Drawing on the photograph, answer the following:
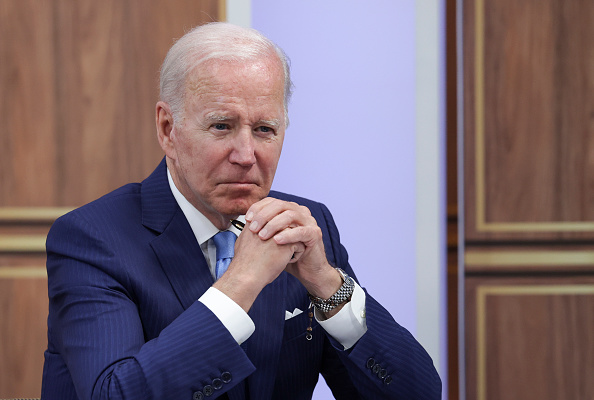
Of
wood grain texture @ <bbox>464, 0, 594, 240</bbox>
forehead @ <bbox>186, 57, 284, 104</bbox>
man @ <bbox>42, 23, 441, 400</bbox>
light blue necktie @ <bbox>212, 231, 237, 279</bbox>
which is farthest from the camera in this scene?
wood grain texture @ <bbox>464, 0, 594, 240</bbox>

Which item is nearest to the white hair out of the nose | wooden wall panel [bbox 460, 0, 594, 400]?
the nose

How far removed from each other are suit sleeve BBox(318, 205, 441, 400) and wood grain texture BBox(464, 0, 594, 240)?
4.21 ft

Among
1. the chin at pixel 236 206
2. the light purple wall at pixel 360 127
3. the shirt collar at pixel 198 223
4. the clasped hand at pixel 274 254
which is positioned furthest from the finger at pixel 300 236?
the light purple wall at pixel 360 127

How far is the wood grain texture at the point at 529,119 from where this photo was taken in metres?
2.65

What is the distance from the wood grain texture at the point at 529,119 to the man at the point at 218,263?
4.34 feet

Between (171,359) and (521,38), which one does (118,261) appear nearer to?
(171,359)

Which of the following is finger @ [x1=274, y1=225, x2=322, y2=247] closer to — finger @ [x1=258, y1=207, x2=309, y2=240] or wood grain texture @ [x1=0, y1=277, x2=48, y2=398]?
finger @ [x1=258, y1=207, x2=309, y2=240]

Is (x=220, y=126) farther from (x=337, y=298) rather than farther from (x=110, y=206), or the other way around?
(x=337, y=298)

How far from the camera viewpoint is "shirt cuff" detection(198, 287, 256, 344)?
4.12 feet

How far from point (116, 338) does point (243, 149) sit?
468mm

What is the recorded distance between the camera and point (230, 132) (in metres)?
1.43

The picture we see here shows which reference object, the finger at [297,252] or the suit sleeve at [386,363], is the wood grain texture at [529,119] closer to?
the suit sleeve at [386,363]

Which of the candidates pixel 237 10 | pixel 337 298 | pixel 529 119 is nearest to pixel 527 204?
pixel 529 119

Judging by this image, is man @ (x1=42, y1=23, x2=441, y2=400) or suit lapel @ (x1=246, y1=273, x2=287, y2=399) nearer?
man @ (x1=42, y1=23, x2=441, y2=400)
